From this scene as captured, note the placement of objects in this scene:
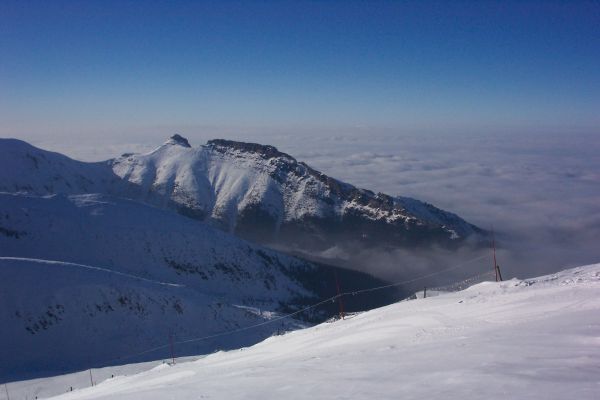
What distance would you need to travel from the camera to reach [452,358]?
9.45m

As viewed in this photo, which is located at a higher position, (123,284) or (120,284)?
(120,284)

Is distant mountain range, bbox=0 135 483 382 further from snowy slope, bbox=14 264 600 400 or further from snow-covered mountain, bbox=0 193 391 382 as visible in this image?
snowy slope, bbox=14 264 600 400

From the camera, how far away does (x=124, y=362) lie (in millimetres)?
49906

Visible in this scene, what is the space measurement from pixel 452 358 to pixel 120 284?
64.6 meters

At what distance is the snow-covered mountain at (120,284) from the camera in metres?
54.1

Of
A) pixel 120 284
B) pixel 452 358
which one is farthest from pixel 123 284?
pixel 452 358

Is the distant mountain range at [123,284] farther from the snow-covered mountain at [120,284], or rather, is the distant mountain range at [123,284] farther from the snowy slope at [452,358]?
the snowy slope at [452,358]

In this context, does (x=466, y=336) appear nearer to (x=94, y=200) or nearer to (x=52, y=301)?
(x=52, y=301)

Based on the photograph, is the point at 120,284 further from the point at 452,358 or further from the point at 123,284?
the point at 452,358

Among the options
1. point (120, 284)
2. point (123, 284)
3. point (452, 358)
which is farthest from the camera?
point (123, 284)

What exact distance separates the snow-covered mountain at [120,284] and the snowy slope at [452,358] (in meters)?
44.3

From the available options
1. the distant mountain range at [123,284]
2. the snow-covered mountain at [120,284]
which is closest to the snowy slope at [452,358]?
the snow-covered mountain at [120,284]

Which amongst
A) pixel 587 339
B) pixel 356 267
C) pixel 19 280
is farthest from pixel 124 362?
pixel 356 267

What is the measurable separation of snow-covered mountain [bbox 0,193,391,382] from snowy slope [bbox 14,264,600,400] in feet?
145
